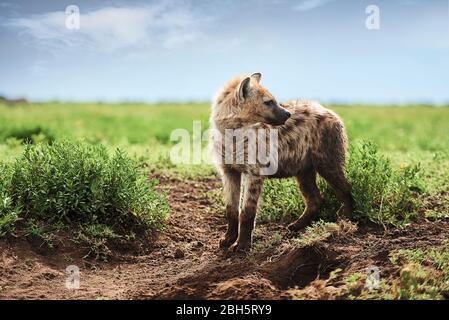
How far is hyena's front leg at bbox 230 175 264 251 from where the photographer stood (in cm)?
598

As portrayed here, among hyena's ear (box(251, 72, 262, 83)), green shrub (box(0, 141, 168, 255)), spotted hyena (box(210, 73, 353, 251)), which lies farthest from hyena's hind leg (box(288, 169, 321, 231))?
green shrub (box(0, 141, 168, 255))

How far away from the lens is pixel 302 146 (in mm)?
6621

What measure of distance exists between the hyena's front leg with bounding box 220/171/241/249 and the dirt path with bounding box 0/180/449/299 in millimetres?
170

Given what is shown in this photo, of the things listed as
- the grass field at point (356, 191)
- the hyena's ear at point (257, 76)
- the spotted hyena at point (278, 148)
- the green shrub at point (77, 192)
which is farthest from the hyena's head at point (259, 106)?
the green shrub at point (77, 192)

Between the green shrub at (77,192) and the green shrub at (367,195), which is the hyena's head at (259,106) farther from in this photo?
the green shrub at (77,192)

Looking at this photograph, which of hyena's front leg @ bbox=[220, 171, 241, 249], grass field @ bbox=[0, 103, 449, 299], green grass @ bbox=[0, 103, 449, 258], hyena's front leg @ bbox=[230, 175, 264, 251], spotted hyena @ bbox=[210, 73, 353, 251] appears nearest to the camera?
grass field @ bbox=[0, 103, 449, 299]

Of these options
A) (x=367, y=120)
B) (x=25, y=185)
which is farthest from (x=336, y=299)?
(x=367, y=120)

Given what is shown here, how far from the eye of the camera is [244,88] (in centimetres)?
613

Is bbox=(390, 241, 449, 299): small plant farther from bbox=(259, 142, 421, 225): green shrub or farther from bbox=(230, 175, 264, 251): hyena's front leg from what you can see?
bbox=(230, 175, 264, 251): hyena's front leg

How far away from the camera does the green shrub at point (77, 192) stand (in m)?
6.25

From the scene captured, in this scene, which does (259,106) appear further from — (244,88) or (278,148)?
(278,148)

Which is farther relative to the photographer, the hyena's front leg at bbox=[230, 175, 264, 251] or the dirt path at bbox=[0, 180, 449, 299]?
the hyena's front leg at bbox=[230, 175, 264, 251]

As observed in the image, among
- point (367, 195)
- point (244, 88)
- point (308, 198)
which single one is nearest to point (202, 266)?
point (308, 198)

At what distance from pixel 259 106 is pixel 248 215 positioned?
3.41 feet
